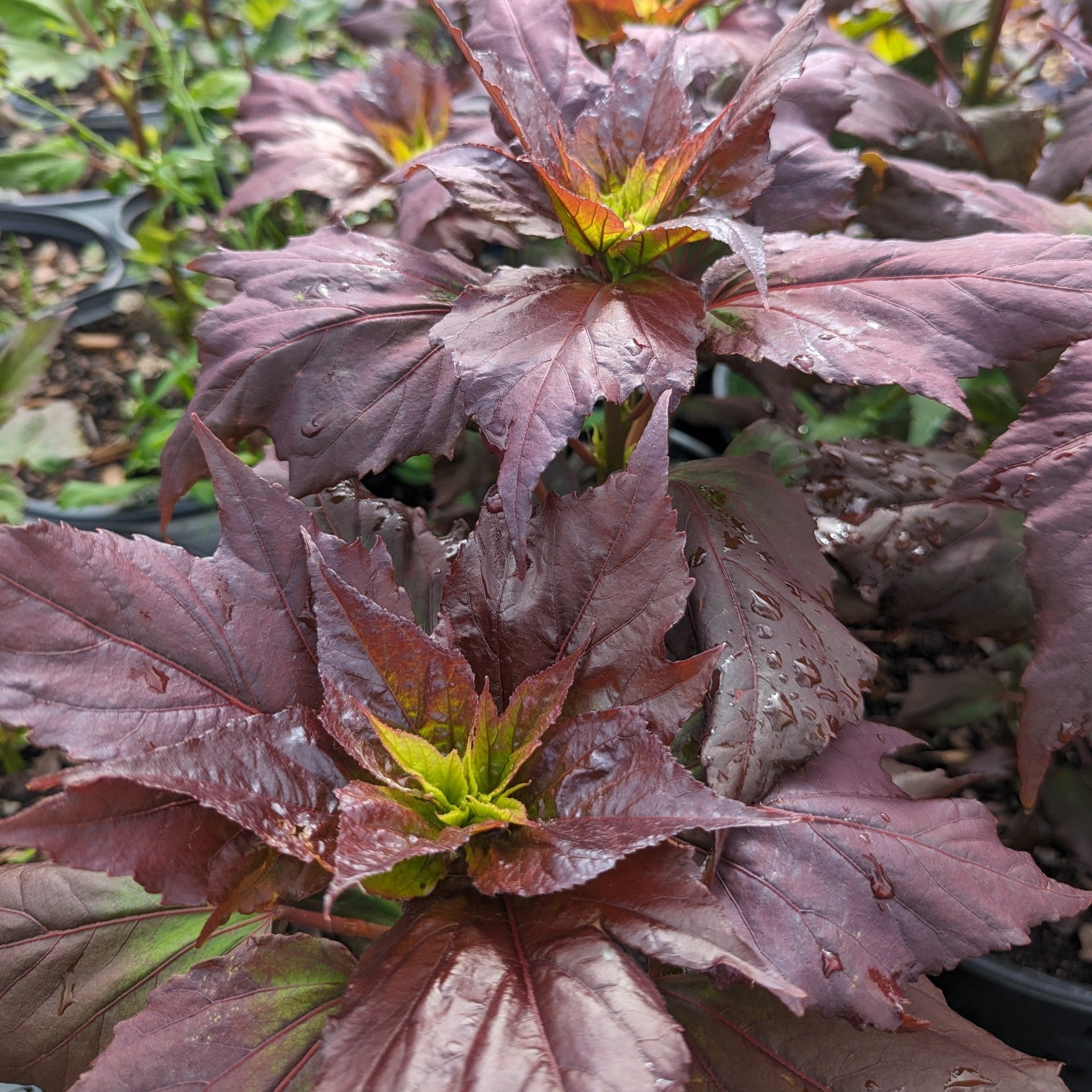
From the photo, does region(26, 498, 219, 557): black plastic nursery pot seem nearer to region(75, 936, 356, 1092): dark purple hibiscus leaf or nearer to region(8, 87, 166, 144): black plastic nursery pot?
region(75, 936, 356, 1092): dark purple hibiscus leaf

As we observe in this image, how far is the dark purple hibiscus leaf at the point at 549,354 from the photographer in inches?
22.2

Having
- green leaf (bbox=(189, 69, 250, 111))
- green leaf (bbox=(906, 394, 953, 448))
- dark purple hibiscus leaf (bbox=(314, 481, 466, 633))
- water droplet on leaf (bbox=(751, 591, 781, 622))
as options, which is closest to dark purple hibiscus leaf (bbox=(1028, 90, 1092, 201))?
green leaf (bbox=(906, 394, 953, 448))

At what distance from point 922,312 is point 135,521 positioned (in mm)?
1298

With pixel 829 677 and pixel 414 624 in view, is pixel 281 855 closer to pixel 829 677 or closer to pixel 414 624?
pixel 414 624

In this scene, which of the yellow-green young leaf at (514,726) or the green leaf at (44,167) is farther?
the green leaf at (44,167)

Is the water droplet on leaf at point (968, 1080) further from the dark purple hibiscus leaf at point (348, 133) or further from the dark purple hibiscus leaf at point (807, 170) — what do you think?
the dark purple hibiscus leaf at point (348, 133)

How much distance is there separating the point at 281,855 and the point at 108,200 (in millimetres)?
2196

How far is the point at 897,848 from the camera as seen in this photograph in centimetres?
60

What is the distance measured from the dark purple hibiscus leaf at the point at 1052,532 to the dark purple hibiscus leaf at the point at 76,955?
23.6 inches

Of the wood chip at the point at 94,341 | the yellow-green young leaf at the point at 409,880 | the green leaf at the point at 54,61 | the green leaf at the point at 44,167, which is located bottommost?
the yellow-green young leaf at the point at 409,880

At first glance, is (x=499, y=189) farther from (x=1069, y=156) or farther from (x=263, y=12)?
(x=263, y=12)

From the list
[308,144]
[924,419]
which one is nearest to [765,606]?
[924,419]

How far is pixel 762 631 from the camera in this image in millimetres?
641

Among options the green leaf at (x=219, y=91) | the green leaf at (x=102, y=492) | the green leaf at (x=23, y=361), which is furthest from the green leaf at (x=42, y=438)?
the green leaf at (x=219, y=91)
